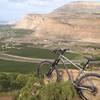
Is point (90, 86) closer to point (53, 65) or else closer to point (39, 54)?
point (53, 65)

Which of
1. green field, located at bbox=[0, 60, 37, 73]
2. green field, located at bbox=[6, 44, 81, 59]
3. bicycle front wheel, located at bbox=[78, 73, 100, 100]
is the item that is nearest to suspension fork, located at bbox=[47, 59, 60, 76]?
bicycle front wheel, located at bbox=[78, 73, 100, 100]

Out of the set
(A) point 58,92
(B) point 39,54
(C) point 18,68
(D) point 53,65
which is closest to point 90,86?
(A) point 58,92

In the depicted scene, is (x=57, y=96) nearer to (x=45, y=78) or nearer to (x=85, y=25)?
(x=45, y=78)

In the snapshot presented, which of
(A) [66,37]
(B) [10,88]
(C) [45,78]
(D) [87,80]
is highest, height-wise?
(D) [87,80]

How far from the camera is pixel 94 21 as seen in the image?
17525 cm

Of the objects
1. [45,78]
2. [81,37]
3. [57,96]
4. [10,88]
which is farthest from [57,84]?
[81,37]

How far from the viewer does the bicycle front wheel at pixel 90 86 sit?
11594 mm

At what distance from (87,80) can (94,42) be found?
5829 inches

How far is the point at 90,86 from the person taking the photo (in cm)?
1163

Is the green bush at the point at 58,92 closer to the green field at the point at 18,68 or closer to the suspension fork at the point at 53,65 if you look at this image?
the suspension fork at the point at 53,65

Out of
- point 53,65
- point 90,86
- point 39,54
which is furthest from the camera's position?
point 39,54

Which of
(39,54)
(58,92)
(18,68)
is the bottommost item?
(39,54)

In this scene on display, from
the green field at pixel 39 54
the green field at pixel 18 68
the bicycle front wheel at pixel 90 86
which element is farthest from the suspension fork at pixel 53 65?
the green field at pixel 39 54

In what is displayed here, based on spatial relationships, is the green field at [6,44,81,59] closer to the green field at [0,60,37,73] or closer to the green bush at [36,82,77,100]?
the green field at [0,60,37,73]
